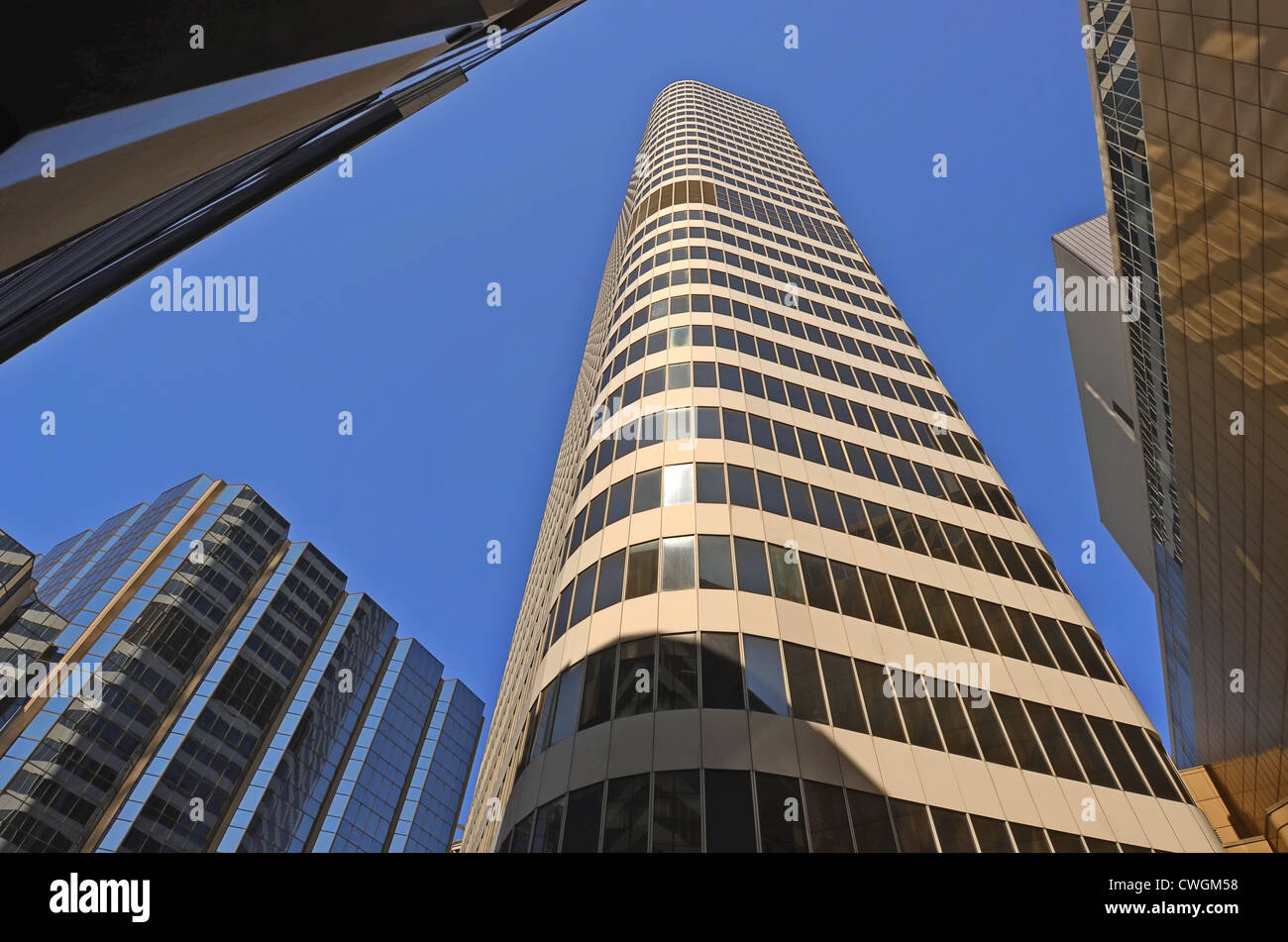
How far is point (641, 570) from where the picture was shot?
20344 mm

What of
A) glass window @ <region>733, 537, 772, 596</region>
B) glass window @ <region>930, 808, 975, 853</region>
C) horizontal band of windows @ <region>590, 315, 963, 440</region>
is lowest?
glass window @ <region>930, 808, 975, 853</region>

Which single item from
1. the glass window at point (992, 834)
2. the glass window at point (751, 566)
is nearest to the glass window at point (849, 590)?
the glass window at point (751, 566)

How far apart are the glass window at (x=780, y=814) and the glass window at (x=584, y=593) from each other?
7.28 metres

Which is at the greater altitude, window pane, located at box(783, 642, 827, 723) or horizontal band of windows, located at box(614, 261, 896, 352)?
horizontal band of windows, located at box(614, 261, 896, 352)

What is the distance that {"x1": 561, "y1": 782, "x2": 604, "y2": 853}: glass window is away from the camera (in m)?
14.6

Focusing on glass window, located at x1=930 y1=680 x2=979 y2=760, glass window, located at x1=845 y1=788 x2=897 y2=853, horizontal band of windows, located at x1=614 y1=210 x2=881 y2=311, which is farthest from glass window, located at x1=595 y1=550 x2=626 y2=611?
horizontal band of windows, located at x1=614 y1=210 x2=881 y2=311

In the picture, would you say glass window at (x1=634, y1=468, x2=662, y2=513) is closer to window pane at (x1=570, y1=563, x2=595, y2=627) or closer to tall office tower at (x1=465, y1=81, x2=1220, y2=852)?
tall office tower at (x1=465, y1=81, x2=1220, y2=852)

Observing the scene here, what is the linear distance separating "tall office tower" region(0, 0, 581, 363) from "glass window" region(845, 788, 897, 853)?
16489 mm

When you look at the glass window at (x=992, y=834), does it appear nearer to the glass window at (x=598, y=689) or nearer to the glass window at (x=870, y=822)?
the glass window at (x=870, y=822)

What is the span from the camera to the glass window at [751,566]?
19688 millimetres

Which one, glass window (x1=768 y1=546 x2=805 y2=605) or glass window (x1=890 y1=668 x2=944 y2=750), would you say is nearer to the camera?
glass window (x1=890 y1=668 x2=944 y2=750)

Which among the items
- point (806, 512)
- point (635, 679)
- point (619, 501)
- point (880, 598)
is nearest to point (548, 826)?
point (635, 679)
